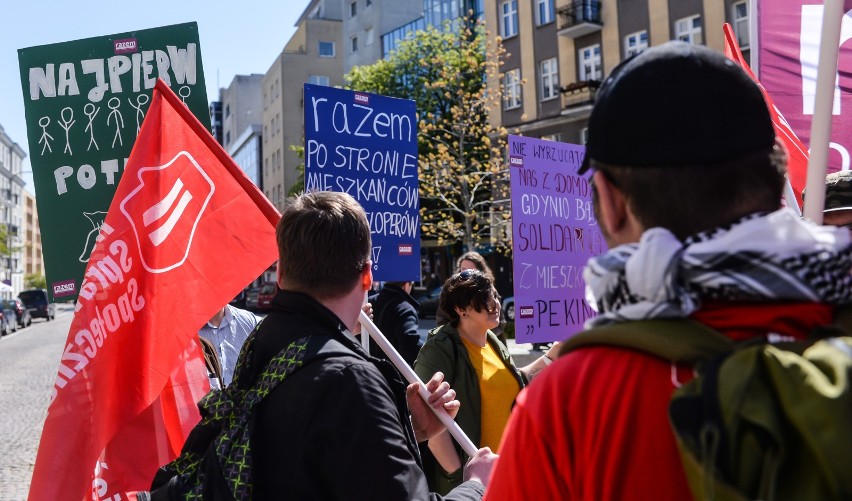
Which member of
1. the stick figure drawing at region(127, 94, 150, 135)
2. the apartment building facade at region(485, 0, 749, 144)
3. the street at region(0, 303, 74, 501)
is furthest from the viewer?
the apartment building facade at region(485, 0, 749, 144)

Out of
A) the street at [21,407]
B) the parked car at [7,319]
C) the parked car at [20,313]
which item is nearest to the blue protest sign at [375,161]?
the street at [21,407]

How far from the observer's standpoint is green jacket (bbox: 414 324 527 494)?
12.3ft

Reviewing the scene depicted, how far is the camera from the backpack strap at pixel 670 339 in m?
1.01

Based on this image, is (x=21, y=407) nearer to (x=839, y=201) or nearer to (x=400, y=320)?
(x=400, y=320)

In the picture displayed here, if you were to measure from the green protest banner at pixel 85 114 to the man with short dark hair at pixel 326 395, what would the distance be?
1864mm

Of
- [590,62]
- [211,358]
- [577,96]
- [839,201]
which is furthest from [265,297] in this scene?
[839,201]

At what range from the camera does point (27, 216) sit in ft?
410

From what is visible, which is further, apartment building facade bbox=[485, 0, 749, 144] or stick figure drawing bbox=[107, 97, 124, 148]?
apartment building facade bbox=[485, 0, 749, 144]

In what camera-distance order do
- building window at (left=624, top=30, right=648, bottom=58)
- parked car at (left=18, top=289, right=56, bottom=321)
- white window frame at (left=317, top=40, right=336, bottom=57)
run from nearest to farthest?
building window at (left=624, top=30, right=648, bottom=58) < parked car at (left=18, top=289, right=56, bottom=321) < white window frame at (left=317, top=40, right=336, bottom=57)

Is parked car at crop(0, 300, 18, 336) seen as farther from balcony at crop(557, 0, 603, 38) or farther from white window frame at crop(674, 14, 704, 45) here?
white window frame at crop(674, 14, 704, 45)

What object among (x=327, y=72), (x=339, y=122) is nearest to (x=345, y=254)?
(x=339, y=122)

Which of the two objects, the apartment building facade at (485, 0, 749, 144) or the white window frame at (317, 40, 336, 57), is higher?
the white window frame at (317, 40, 336, 57)

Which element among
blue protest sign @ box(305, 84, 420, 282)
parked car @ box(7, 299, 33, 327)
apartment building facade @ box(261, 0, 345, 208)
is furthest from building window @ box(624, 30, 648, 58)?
apartment building facade @ box(261, 0, 345, 208)

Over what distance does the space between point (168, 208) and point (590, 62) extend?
29.3 m
